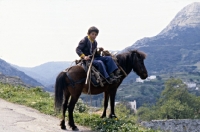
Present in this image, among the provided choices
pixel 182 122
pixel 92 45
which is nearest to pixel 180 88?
pixel 182 122

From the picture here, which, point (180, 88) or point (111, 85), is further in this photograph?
point (180, 88)

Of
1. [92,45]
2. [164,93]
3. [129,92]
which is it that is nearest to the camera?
[92,45]

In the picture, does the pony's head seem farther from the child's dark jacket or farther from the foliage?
the foliage

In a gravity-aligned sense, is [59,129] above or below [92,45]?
below

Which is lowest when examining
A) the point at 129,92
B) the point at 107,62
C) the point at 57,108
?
the point at 129,92

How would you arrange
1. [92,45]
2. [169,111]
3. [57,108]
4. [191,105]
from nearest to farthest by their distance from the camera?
1. [57,108]
2. [92,45]
3. [169,111]
4. [191,105]

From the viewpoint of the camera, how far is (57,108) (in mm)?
8125

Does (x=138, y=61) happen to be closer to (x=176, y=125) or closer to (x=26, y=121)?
(x=26, y=121)

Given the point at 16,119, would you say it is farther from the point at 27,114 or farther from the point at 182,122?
the point at 182,122

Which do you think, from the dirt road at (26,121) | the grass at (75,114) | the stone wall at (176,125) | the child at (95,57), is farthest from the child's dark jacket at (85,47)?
the stone wall at (176,125)

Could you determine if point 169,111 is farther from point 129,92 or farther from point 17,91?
point 129,92

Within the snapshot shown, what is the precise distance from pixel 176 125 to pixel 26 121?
71.2ft

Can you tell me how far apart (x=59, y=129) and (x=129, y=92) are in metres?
168

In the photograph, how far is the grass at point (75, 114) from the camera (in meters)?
8.09
